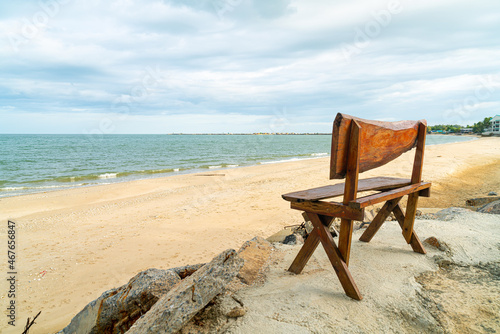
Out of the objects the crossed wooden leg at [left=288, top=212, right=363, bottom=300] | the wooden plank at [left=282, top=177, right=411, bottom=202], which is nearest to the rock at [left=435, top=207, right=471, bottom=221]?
the wooden plank at [left=282, top=177, right=411, bottom=202]

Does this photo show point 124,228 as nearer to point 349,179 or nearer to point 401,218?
point 401,218

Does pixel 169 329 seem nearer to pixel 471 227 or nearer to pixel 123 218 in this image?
pixel 471 227

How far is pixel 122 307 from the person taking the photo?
2.55 m

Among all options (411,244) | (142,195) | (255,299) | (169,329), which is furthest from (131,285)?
(142,195)

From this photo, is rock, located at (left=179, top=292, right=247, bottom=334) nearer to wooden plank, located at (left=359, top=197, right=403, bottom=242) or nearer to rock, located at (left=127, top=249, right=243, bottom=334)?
rock, located at (left=127, top=249, right=243, bottom=334)

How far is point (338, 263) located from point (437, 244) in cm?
210

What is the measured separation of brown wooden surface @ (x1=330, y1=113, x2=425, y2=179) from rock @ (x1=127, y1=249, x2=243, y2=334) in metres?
1.23

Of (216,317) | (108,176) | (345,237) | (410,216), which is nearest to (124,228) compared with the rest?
(216,317)

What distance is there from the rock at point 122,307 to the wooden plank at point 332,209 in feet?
4.93

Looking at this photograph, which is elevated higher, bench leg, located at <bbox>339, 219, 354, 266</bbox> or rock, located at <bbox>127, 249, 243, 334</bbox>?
bench leg, located at <bbox>339, 219, 354, 266</bbox>

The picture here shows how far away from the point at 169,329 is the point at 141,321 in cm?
25

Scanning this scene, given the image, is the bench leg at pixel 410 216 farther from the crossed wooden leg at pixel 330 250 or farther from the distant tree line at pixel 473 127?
the distant tree line at pixel 473 127

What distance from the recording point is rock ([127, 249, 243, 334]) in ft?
6.68

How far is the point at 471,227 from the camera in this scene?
15.8 feet
